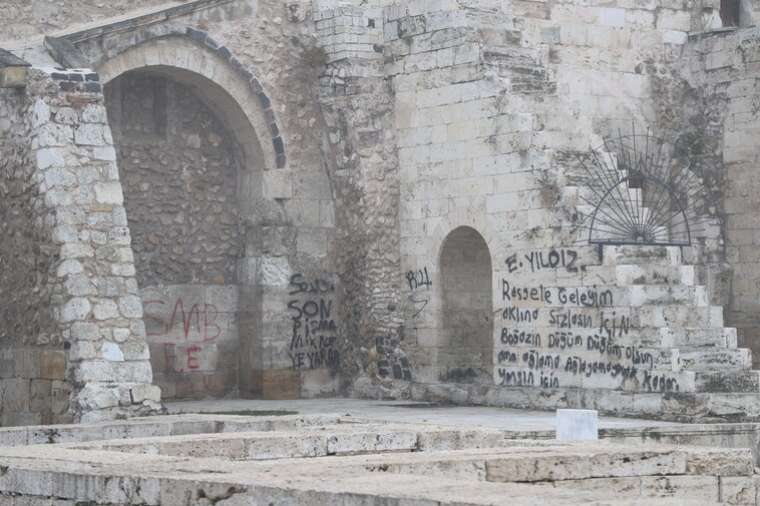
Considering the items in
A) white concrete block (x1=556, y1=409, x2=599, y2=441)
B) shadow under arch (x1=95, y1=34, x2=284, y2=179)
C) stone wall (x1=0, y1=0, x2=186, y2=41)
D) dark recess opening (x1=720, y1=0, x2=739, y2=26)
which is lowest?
white concrete block (x1=556, y1=409, x2=599, y2=441)

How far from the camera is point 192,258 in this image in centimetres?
2083

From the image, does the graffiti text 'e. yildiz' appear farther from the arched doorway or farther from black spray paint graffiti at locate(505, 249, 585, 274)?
the arched doorway

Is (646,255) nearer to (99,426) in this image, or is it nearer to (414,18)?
(414,18)

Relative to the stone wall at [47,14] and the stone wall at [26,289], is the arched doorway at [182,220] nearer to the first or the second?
the stone wall at [47,14]

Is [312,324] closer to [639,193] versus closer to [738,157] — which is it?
[639,193]

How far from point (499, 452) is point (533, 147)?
8.82m

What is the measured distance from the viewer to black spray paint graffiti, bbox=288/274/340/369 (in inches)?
825

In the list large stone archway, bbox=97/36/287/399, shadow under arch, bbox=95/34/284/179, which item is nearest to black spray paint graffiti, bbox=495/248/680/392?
large stone archway, bbox=97/36/287/399

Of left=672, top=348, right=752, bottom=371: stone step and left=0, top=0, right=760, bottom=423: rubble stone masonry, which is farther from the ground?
left=0, top=0, right=760, bottom=423: rubble stone masonry

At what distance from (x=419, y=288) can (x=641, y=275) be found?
10.1ft

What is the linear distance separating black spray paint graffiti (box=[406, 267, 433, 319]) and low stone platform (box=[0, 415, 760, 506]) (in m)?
7.78

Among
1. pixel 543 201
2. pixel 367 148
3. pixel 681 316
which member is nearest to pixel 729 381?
pixel 681 316

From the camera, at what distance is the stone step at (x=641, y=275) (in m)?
18.2

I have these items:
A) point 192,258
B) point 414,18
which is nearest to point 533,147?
point 414,18
